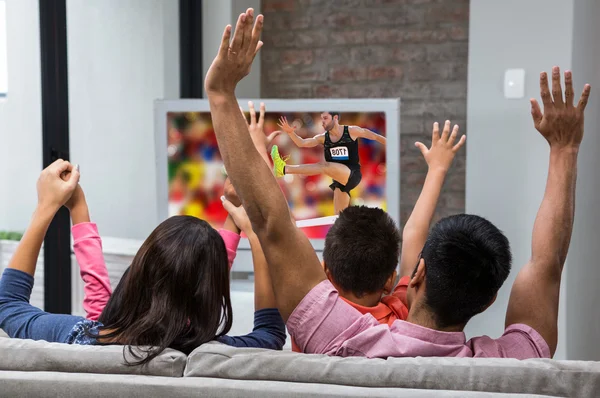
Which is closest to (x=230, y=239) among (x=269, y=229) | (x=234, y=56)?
(x=269, y=229)

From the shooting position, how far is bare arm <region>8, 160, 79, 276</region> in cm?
167

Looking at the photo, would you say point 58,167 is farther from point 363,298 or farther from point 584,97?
point 584,97

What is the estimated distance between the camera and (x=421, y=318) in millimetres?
1501

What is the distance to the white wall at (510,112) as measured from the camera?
3.55 meters

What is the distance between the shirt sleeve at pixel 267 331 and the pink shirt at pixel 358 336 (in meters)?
0.17

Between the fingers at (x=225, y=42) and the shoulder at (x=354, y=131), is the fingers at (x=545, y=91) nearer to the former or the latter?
the fingers at (x=225, y=42)

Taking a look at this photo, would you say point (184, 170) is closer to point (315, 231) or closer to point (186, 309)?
point (315, 231)

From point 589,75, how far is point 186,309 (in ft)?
7.46

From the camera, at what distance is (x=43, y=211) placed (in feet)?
5.59

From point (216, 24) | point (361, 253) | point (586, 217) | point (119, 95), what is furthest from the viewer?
point (216, 24)

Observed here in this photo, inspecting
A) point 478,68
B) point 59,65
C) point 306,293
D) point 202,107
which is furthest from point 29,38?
point 306,293

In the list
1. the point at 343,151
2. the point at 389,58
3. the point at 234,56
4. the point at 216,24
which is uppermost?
the point at 216,24

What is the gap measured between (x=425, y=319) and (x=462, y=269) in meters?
0.13

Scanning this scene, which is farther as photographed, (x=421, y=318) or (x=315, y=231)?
(x=315, y=231)
